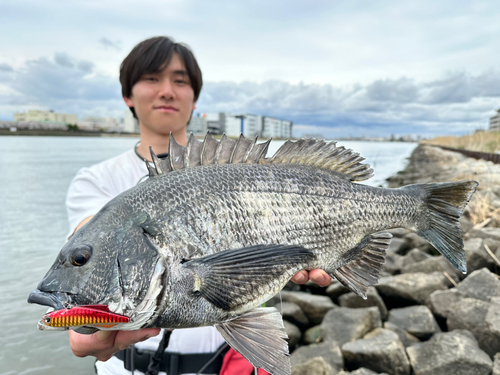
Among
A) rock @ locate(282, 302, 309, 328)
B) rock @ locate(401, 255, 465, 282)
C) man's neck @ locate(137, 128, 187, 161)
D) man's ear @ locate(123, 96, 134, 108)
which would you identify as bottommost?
rock @ locate(282, 302, 309, 328)

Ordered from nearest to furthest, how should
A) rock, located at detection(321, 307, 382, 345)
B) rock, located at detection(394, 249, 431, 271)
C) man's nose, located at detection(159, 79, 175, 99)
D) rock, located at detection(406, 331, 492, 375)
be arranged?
1. man's nose, located at detection(159, 79, 175, 99)
2. rock, located at detection(406, 331, 492, 375)
3. rock, located at detection(321, 307, 382, 345)
4. rock, located at detection(394, 249, 431, 271)

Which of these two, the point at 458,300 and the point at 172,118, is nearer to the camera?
the point at 172,118

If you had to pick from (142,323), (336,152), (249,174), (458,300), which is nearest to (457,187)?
(336,152)

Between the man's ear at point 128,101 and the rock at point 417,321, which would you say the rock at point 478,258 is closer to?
the rock at point 417,321

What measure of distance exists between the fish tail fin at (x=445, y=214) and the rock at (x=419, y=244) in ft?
19.9

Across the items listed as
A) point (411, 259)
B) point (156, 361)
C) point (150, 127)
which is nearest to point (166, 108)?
point (150, 127)

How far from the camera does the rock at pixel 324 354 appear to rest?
390 cm

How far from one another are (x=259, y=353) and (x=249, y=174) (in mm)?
906

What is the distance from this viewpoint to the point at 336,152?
7.39 feet

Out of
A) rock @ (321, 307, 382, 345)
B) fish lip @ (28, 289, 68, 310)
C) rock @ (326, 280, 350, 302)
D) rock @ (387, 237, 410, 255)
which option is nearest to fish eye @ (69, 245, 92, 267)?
fish lip @ (28, 289, 68, 310)

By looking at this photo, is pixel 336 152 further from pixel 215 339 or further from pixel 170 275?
pixel 215 339

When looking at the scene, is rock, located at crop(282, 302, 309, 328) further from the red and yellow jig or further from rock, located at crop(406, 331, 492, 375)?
the red and yellow jig

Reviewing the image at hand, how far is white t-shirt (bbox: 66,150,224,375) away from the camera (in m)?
2.54

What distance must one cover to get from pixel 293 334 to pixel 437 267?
9.39 ft
